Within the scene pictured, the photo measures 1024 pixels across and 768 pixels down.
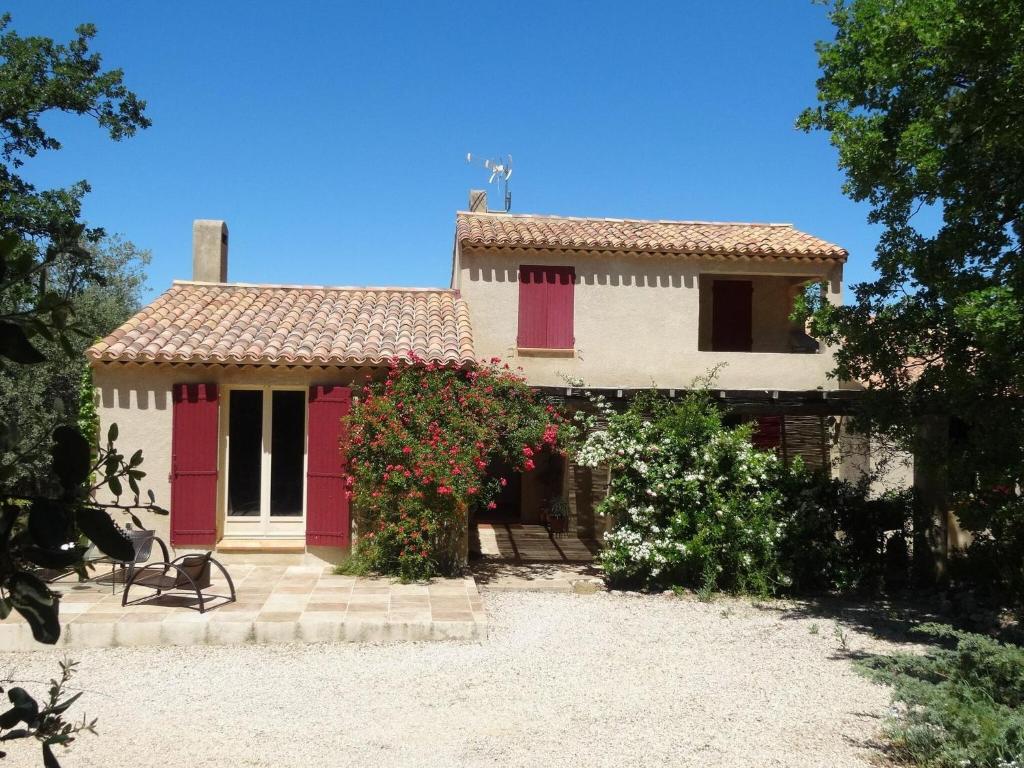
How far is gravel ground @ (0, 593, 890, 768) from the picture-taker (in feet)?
19.0

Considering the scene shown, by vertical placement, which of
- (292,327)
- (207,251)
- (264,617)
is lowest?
(264,617)

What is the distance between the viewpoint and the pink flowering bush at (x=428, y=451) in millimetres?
10891

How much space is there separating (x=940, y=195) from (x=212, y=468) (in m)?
9.58

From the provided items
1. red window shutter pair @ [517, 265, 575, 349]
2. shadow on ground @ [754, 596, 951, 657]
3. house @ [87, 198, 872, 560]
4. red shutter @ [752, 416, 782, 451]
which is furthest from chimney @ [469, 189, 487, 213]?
shadow on ground @ [754, 596, 951, 657]

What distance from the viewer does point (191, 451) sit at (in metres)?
11.5

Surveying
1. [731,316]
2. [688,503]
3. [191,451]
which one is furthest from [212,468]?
[731,316]

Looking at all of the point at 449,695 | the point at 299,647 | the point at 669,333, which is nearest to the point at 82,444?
the point at 449,695

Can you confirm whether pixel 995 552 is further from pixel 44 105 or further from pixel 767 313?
pixel 44 105

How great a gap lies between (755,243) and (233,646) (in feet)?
39.4

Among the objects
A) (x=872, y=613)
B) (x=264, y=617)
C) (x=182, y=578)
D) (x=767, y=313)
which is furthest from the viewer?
(x=767, y=313)

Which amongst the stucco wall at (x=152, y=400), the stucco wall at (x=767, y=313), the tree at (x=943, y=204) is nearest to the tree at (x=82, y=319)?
the stucco wall at (x=152, y=400)

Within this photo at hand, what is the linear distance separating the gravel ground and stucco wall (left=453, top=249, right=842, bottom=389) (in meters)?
7.18

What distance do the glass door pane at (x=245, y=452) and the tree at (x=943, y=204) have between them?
7.68 m

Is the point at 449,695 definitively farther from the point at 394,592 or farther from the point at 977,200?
the point at 977,200
